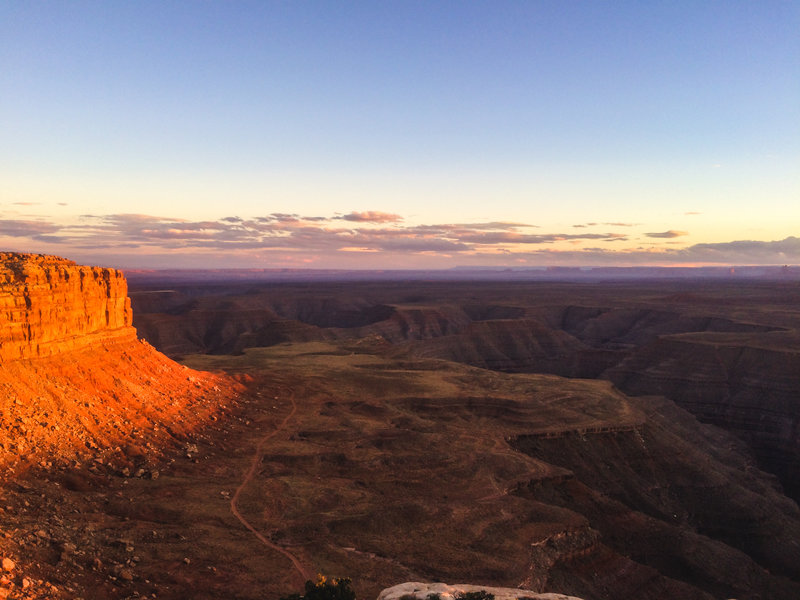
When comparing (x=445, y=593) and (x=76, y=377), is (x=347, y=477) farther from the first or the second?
(x=445, y=593)

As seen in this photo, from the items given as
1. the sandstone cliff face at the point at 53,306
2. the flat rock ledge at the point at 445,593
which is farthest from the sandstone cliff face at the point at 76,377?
the flat rock ledge at the point at 445,593

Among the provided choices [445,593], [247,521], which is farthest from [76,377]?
[445,593]

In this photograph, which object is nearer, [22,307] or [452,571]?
[452,571]

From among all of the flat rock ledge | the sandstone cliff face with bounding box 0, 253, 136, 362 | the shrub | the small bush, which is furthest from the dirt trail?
the sandstone cliff face with bounding box 0, 253, 136, 362

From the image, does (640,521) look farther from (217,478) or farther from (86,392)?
(86,392)

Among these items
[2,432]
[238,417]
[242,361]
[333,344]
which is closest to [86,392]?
[2,432]

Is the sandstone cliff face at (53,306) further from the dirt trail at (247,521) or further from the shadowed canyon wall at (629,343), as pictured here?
the shadowed canyon wall at (629,343)
